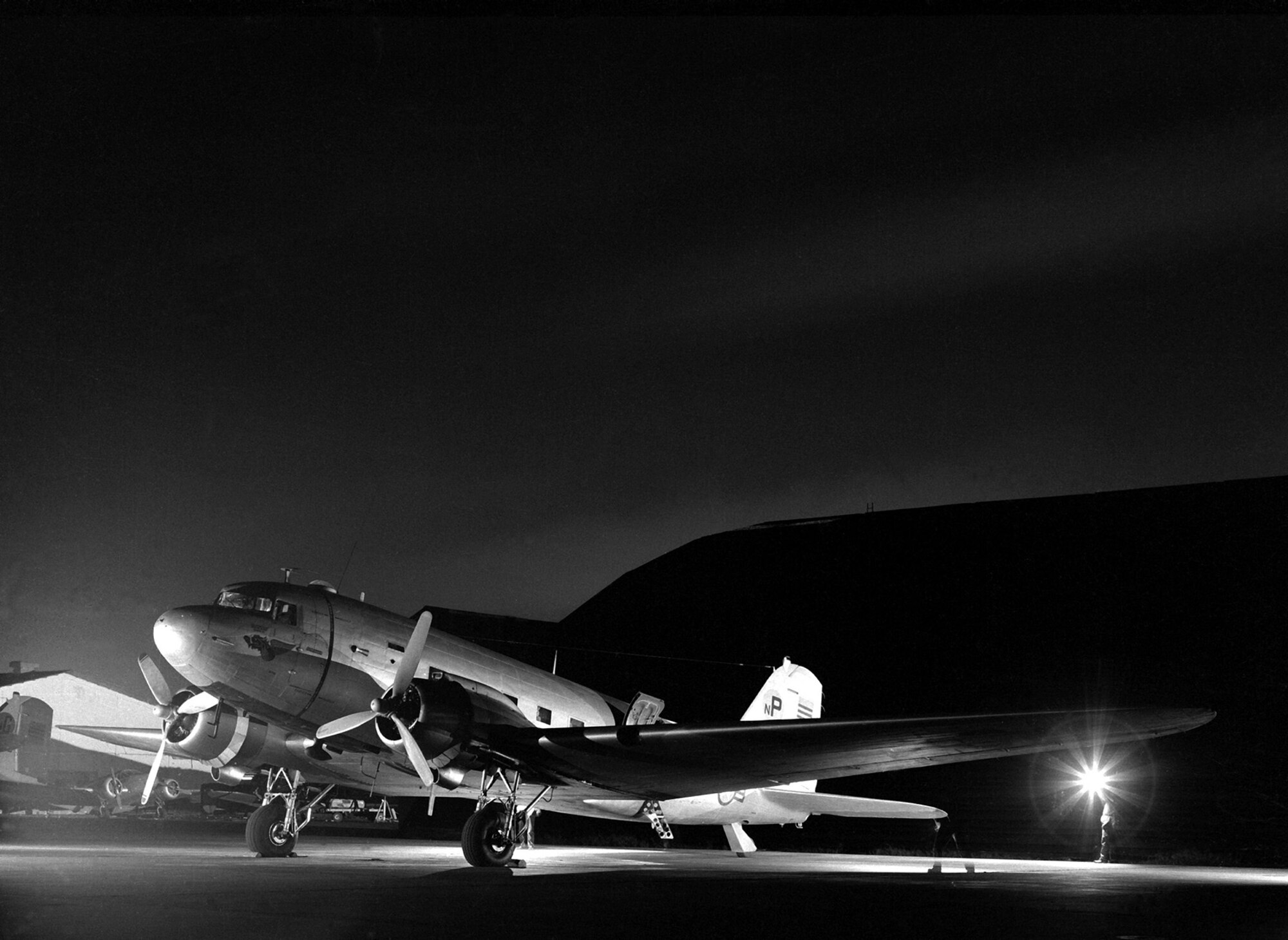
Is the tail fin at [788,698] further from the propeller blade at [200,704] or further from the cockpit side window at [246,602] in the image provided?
the propeller blade at [200,704]

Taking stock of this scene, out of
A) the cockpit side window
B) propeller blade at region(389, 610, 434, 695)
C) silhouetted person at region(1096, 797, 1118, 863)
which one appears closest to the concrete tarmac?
propeller blade at region(389, 610, 434, 695)

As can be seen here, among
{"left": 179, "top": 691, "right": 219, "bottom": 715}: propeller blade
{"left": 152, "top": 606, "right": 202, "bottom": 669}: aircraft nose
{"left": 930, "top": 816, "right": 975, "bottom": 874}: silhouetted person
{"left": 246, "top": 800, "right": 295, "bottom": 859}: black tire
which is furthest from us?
{"left": 930, "top": 816, "right": 975, "bottom": 874}: silhouetted person

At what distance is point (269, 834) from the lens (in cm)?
1642

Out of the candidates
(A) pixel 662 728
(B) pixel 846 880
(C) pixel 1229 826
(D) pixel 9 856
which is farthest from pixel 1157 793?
(D) pixel 9 856

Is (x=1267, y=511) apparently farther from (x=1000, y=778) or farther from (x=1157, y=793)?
(x=1000, y=778)

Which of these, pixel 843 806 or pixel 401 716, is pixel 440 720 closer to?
pixel 401 716

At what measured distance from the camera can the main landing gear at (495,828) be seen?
14086 mm

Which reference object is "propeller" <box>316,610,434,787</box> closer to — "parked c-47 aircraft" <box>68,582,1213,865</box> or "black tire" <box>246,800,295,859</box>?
"parked c-47 aircraft" <box>68,582,1213,865</box>

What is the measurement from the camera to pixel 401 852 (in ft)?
65.1

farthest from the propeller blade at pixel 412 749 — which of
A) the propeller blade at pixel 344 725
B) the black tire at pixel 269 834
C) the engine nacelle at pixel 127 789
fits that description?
the engine nacelle at pixel 127 789

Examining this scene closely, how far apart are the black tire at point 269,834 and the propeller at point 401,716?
2.62m

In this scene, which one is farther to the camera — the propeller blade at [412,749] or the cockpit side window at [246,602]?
the cockpit side window at [246,602]

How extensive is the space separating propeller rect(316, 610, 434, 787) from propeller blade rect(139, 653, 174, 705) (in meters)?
3.84

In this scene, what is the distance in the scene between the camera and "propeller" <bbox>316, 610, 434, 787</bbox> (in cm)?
1380
